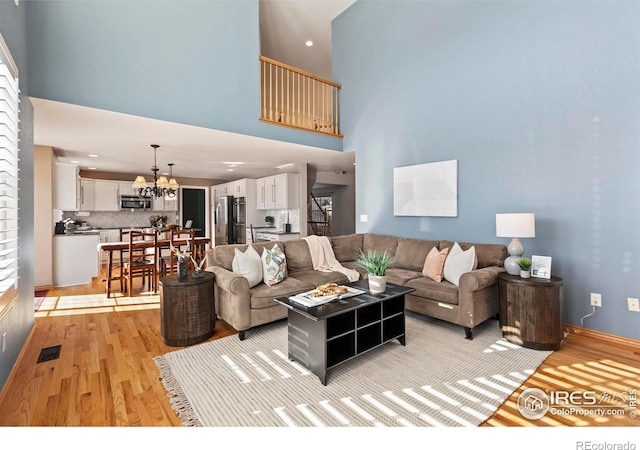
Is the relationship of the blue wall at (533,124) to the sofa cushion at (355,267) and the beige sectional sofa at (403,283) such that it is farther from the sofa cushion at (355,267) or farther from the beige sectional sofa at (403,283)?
the sofa cushion at (355,267)

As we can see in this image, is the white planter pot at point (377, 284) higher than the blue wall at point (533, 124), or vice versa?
the blue wall at point (533, 124)

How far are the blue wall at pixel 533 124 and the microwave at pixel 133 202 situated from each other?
681 centimetres

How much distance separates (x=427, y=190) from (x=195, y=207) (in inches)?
303

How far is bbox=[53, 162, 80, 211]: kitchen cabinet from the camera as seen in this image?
5137 millimetres

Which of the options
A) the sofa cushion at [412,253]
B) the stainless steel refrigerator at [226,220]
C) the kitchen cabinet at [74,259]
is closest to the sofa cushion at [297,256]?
the sofa cushion at [412,253]

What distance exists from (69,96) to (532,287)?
4845mm

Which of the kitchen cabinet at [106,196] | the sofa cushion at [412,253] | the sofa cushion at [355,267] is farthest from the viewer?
the kitchen cabinet at [106,196]

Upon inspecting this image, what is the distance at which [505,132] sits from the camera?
3.41 meters

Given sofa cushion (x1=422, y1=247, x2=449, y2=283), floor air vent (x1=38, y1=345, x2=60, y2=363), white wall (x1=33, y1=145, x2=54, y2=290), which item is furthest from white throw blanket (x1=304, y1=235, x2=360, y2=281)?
white wall (x1=33, y1=145, x2=54, y2=290)

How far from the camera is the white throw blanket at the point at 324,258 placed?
12.8 feet

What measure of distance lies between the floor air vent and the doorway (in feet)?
22.1

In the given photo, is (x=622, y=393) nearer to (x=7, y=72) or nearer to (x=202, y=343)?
(x=202, y=343)

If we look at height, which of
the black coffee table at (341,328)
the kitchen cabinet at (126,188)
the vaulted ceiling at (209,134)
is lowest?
the black coffee table at (341,328)
